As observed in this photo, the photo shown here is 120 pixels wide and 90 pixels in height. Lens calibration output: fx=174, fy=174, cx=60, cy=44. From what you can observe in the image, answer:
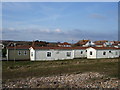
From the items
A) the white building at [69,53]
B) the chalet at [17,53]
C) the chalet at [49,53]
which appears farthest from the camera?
the chalet at [17,53]

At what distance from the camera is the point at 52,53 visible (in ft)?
94.7

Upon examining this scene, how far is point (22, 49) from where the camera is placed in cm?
2945

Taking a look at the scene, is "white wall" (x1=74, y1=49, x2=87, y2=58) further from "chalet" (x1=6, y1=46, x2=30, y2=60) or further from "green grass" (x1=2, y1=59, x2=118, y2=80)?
"green grass" (x1=2, y1=59, x2=118, y2=80)

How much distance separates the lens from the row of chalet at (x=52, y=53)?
28.2m

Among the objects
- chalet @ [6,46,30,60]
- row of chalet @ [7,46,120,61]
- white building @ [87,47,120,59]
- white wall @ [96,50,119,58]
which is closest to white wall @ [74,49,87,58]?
row of chalet @ [7,46,120,61]

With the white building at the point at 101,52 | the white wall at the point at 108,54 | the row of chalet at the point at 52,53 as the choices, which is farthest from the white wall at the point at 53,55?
the white wall at the point at 108,54

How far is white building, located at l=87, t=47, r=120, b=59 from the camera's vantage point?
30922mm

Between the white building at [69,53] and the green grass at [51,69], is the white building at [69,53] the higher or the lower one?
the higher one

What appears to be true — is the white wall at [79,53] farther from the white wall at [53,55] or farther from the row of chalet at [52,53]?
the white wall at [53,55]

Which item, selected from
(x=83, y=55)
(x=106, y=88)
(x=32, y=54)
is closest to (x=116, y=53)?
(x=83, y=55)

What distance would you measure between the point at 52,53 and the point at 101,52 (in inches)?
357

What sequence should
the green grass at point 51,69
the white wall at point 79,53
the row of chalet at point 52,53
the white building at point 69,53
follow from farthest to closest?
the white wall at point 79,53 → the row of chalet at point 52,53 → the white building at point 69,53 → the green grass at point 51,69

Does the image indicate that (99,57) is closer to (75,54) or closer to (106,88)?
(75,54)

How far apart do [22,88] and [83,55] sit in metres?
23.9
